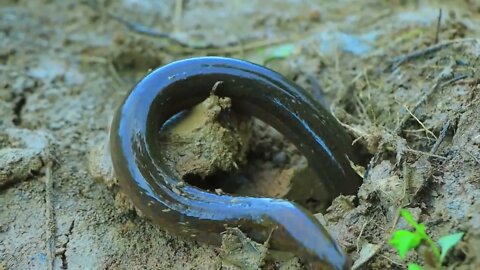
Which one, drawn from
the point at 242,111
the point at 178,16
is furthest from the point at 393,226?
the point at 178,16

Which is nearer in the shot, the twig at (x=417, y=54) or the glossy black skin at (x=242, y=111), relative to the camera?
the glossy black skin at (x=242, y=111)

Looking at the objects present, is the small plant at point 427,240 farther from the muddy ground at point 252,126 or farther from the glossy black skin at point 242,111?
the glossy black skin at point 242,111

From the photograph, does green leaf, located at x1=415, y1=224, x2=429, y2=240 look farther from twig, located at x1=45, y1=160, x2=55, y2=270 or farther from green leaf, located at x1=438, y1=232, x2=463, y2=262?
twig, located at x1=45, y1=160, x2=55, y2=270

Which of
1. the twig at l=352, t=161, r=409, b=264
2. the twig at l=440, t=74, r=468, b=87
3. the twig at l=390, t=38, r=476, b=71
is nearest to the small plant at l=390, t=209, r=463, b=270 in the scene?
the twig at l=352, t=161, r=409, b=264

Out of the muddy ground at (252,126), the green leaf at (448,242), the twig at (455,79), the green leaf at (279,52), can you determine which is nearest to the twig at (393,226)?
the muddy ground at (252,126)

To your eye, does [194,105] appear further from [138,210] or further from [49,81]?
[49,81]
